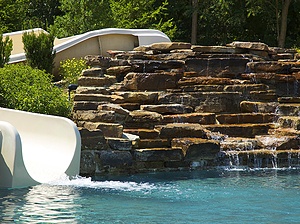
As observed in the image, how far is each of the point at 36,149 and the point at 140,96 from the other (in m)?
3.80

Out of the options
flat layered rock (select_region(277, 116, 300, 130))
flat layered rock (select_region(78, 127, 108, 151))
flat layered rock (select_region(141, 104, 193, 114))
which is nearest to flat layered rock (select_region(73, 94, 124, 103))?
flat layered rock (select_region(141, 104, 193, 114))

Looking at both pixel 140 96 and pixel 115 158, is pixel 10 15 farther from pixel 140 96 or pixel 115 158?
pixel 115 158

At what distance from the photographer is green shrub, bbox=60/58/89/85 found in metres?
12.9

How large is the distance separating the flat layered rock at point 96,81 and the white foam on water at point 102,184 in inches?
168

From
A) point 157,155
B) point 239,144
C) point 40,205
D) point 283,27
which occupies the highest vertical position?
point 283,27

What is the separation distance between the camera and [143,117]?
9188 millimetres

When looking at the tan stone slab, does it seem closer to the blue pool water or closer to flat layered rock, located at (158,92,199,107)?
flat layered rock, located at (158,92,199,107)

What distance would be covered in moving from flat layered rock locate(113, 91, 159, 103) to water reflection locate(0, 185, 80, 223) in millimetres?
4573

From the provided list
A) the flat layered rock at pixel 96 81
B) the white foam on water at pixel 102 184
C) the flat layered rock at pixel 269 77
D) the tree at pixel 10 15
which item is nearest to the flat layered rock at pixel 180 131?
the white foam on water at pixel 102 184

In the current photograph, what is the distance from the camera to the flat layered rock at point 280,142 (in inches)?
348

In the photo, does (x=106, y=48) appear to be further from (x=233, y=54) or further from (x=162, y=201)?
Answer: (x=162, y=201)

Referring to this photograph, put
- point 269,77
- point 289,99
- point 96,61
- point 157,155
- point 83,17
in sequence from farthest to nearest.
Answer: point 83,17, point 269,77, point 96,61, point 289,99, point 157,155

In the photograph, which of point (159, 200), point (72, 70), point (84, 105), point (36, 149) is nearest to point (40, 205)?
point (159, 200)

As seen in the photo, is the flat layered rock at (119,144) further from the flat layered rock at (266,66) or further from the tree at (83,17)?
the tree at (83,17)
